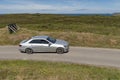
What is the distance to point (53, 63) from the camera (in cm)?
2081

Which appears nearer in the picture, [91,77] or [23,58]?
[91,77]

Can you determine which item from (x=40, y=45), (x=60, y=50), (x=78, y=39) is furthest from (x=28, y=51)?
(x=78, y=39)

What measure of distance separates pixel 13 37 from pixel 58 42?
9.27 meters

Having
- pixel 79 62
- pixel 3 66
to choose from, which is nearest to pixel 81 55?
pixel 79 62

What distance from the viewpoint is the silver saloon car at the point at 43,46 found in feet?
79.3

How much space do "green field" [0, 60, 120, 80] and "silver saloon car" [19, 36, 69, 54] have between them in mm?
3901

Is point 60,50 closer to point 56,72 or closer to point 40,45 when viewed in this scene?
point 40,45

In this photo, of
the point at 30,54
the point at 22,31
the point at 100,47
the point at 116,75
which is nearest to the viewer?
the point at 116,75

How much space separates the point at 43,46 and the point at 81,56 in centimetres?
404

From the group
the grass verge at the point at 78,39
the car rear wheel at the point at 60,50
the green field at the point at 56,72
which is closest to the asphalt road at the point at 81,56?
the car rear wheel at the point at 60,50

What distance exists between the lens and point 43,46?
A: 2444cm

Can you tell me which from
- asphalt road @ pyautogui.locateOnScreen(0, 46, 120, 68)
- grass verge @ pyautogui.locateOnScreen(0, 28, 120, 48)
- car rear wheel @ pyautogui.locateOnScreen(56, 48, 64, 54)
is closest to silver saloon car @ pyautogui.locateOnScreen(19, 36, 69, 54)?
car rear wheel @ pyautogui.locateOnScreen(56, 48, 64, 54)

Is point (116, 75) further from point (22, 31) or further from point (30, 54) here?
point (22, 31)

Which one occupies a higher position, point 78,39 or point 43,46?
point 43,46
